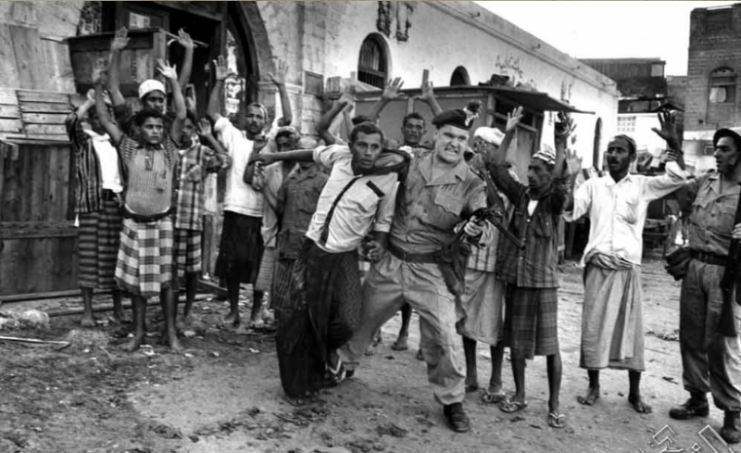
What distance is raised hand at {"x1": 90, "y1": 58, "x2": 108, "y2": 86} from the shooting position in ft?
15.6

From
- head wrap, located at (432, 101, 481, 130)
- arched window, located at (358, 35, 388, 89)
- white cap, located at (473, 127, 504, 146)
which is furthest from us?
arched window, located at (358, 35, 388, 89)

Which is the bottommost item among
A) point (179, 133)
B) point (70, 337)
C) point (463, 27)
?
point (70, 337)

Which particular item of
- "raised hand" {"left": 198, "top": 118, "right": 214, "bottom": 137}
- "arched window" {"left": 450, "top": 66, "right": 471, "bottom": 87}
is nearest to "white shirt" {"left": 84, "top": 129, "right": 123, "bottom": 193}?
"raised hand" {"left": 198, "top": 118, "right": 214, "bottom": 137}

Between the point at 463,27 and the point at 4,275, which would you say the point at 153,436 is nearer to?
the point at 4,275

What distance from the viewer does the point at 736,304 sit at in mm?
4207

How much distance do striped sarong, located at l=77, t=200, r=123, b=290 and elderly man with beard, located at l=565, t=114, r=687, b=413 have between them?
3566 millimetres

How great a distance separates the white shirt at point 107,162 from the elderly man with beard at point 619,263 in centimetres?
357

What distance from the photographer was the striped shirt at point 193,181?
5.13 metres

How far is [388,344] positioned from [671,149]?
110 inches

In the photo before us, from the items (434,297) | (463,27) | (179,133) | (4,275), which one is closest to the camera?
(434,297)

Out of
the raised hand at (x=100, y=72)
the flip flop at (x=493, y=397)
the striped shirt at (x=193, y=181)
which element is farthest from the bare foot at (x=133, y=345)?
the flip flop at (x=493, y=397)

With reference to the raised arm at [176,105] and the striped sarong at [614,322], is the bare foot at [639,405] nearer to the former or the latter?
the striped sarong at [614,322]

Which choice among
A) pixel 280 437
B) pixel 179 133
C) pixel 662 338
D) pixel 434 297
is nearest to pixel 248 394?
pixel 280 437

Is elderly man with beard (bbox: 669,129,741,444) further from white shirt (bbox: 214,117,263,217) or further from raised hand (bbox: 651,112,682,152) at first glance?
white shirt (bbox: 214,117,263,217)
